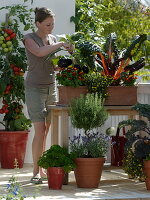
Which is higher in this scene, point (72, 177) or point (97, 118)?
point (97, 118)

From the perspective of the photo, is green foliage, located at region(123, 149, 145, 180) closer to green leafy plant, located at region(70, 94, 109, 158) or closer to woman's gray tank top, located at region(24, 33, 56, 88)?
green leafy plant, located at region(70, 94, 109, 158)

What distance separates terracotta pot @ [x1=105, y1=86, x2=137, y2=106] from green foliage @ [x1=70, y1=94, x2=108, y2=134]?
297mm

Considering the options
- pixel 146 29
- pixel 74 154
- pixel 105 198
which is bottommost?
pixel 105 198

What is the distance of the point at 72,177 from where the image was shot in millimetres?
6328

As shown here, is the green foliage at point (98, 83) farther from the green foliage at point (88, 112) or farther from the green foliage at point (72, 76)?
the green foliage at point (88, 112)

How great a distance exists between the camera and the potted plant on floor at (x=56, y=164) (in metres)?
5.48

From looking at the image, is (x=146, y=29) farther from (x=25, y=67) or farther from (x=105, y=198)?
(x=105, y=198)

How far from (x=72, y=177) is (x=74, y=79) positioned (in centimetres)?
100

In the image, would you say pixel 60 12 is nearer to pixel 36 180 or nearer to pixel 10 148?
pixel 10 148

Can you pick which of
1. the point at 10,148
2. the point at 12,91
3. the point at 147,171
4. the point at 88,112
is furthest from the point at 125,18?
the point at 147,171

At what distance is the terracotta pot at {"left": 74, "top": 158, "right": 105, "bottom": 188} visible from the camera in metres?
5.54

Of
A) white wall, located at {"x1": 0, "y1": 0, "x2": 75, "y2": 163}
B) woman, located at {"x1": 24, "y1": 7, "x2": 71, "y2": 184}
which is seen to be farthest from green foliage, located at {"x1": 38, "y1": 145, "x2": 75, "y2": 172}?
white wall, located at {"x1": 0, "y1": 0, "x2": 75, "y2": 163}

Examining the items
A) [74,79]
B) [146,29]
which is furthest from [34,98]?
[146,29]

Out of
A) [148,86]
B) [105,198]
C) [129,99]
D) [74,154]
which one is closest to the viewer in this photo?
[105,198]
